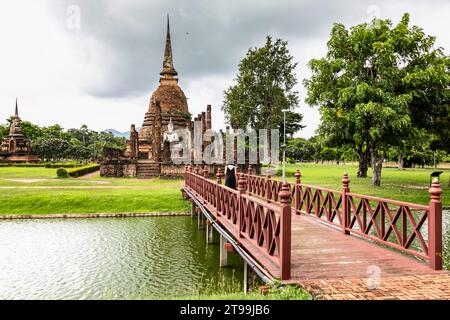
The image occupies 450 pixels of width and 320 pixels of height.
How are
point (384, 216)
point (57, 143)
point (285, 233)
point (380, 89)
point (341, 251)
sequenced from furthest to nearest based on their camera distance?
point (57, 143) < point (380, 89) < point (384, 216) < point (341, 251) < point (285, 233)

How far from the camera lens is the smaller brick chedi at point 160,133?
113ft

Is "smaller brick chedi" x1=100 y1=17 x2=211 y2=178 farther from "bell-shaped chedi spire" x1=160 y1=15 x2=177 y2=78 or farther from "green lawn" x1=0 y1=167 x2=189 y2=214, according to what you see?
"green lawn" x1=0 y1=167 x2=189 y2=214

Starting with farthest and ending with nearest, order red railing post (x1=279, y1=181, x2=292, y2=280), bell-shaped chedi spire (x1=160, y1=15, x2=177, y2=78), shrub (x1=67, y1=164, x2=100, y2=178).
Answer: bell-shaped chedi spire (x1=160, y1=15, x2=177, y2=78) < shrub (x1=67, y1=164, x2=100, y2=178) < red railing post (x1=279, y1=181, x2=292, y2=280)

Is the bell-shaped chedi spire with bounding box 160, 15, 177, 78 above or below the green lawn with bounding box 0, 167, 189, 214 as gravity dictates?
above

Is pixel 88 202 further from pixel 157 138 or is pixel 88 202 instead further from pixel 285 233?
pixel 285 233

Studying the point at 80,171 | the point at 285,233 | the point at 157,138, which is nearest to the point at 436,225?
the point at 285,233

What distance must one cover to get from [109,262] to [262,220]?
6221 mm

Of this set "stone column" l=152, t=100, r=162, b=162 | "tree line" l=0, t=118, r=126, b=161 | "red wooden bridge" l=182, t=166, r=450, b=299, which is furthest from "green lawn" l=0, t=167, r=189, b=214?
"tree line" l=0, t=118, r=126, b=161

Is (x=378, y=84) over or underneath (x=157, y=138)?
over

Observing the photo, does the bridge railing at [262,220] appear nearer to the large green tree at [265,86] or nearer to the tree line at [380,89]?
the tree line at [380,89]

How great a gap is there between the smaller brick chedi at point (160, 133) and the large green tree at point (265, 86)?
11.9ft

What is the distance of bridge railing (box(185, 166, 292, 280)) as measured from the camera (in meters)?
6.05

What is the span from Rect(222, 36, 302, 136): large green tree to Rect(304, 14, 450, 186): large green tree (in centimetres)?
1431

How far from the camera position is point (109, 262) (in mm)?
11586
